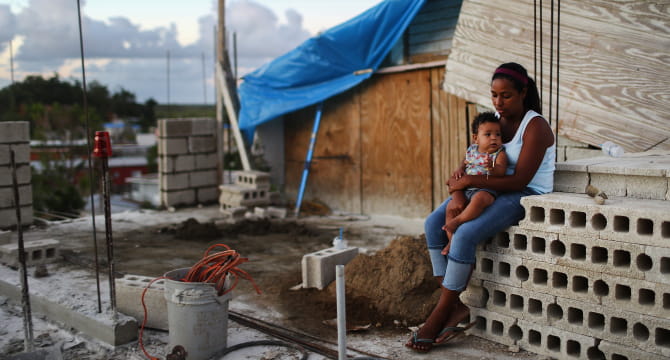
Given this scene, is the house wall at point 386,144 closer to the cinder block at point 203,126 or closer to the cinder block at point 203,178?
the cinder block at point 203,126

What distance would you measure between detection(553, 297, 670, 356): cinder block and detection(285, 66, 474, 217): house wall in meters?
4.88

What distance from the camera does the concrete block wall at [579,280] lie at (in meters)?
3.34

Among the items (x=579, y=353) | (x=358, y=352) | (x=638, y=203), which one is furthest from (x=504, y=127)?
(x=358, y=352)

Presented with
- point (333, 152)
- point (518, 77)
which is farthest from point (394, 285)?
point (333, 152)

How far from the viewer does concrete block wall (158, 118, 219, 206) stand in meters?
10.6

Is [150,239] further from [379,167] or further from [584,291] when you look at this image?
[584,291]

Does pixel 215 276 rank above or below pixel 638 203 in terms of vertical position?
below

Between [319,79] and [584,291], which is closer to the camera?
[584,291]

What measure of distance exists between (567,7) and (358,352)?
4.68 metres

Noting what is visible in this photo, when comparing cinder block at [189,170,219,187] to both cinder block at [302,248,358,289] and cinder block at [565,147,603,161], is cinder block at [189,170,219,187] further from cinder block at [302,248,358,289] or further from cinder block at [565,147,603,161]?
cinder block at [565,147,603,161]

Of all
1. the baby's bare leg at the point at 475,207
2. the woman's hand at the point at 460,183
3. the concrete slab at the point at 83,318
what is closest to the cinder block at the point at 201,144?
the concrete slab at the point at 83,318

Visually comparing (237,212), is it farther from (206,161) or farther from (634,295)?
(634,295)

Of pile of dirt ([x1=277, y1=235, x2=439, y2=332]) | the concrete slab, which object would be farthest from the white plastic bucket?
pile of dirt ([x1=277, y1=235, x2=439, y2=332])

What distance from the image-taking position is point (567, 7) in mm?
6488
